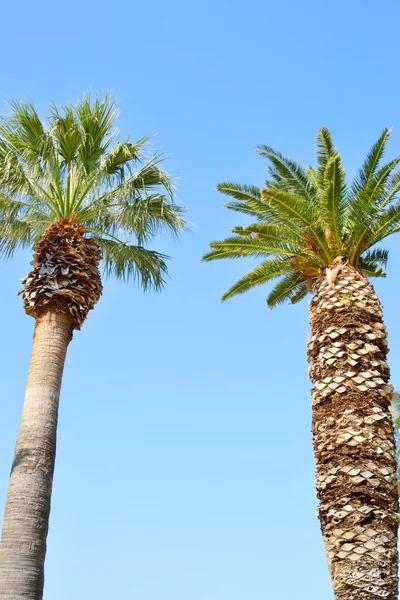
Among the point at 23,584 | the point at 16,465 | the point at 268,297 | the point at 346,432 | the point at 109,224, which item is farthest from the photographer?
the point at 268,297

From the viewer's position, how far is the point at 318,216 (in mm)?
13977

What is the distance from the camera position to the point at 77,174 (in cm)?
1315

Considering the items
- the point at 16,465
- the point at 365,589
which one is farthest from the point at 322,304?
the point at 16,465

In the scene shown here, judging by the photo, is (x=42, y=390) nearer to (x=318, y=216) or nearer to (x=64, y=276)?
(x=64, y=276)

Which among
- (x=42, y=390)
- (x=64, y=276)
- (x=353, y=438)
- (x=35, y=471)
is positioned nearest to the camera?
(x=35, y=471)

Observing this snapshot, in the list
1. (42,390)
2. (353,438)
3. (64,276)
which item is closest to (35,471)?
(42,390)

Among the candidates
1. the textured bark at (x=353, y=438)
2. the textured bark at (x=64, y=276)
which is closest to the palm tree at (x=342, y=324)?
the textured bark at (x=353, y=438)

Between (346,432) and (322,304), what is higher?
(322,304)

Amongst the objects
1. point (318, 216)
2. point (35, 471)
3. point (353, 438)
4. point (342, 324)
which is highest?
point (318, 216)

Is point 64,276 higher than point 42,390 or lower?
higher

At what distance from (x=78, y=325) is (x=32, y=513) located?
345cm

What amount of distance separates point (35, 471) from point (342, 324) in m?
5.84

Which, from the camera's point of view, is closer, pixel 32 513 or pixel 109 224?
pixel 32 513

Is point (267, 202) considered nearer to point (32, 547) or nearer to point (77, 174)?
point (77, 174)
